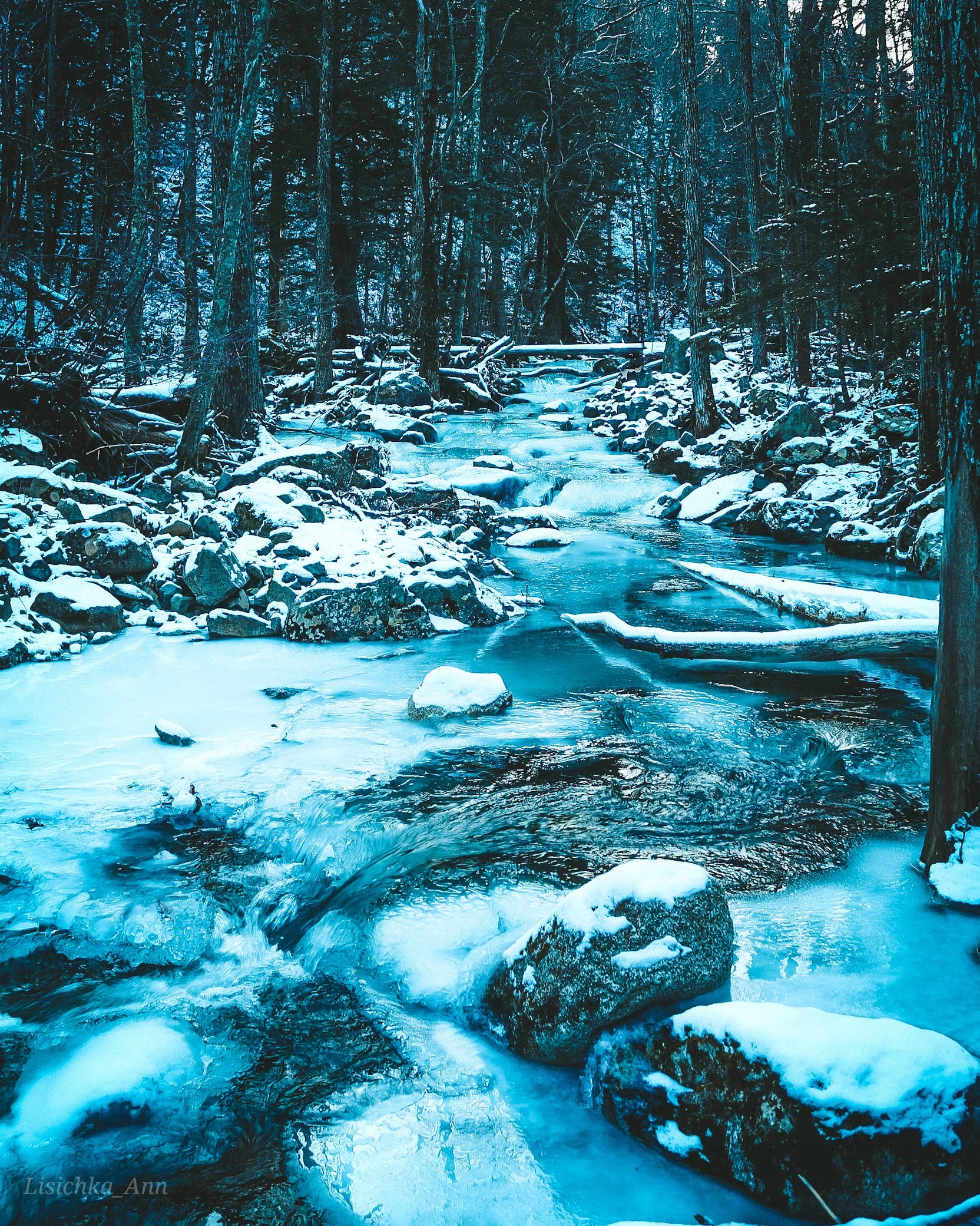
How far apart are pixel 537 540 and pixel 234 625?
18.9 ft

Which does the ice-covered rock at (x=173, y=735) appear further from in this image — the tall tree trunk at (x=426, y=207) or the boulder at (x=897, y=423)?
the tall tree trunk at (x=426, y=207)

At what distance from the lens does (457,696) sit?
600cm

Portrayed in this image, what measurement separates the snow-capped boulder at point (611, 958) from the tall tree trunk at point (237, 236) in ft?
29.8

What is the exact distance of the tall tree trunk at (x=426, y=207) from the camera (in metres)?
16.8

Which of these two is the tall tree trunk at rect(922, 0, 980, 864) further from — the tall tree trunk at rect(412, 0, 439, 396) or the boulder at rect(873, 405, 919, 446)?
the tall tree trunk at rect(412, 0, 439, 396)

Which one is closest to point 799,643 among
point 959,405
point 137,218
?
point 959,405

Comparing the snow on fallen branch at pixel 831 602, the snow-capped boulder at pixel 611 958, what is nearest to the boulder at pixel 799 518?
the snow on fallen branch at pixel 831 602

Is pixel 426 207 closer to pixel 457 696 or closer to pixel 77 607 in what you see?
pixel 77 607

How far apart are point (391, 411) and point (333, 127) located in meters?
8.76

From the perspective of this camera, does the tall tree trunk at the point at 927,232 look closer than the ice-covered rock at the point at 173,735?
No

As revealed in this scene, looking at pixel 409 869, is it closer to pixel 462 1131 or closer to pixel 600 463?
pixel 462 1131

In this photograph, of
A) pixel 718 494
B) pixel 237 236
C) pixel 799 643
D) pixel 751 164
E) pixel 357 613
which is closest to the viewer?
pixel 799 643

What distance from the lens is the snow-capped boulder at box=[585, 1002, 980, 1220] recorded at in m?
2.12

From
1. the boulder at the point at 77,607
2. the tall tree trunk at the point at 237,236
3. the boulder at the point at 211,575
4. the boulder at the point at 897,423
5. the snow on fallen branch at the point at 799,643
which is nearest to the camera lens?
the snow on fallen branch at the point at 799,643
